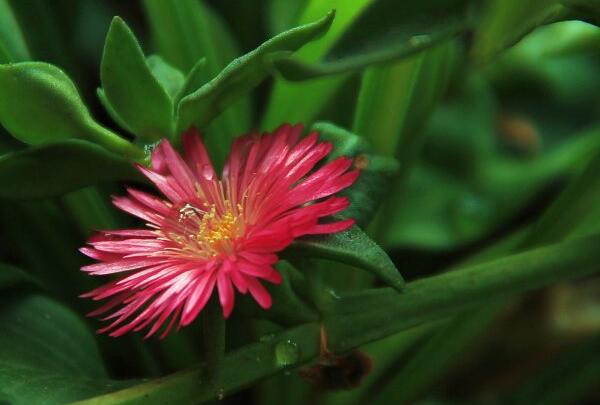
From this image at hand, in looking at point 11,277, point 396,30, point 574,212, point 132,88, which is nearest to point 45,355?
point 11,277

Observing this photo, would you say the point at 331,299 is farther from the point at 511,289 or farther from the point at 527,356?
the point at 527,356

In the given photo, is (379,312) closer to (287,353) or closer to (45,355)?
(287,353)

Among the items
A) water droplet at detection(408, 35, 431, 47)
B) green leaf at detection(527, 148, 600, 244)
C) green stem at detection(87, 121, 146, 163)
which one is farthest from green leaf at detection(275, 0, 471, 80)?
green leaf at detection(527, 148, 600, 244)

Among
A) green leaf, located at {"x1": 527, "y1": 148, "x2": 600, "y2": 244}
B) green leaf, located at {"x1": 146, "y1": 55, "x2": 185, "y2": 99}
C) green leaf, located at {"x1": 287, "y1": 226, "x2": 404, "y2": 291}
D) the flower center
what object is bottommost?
green leaf, located at {"x1": 527, "y1": 148, "x2": 600, "y2": 244}

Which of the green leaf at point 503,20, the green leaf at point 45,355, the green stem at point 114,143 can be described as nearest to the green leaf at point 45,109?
the green stem at point 114,143

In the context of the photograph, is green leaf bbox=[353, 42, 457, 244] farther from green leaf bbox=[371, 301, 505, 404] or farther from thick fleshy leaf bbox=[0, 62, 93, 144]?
thick fleshy leaf bbox=[0, 62, 93, 144]

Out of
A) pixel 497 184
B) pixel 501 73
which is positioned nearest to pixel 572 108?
pixel 501 73
